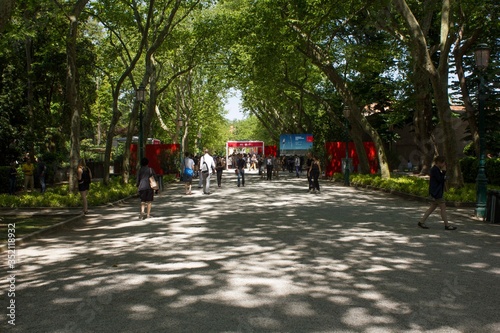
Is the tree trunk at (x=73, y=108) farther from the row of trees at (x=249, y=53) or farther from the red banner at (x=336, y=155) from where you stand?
the red banner at (x=336, y=155)

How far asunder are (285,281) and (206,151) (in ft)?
47.3

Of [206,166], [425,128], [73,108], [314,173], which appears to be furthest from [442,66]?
[425,128]

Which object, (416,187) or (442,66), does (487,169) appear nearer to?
(416,187)

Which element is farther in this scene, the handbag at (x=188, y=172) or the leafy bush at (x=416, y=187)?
the handbag at (x=188, y=172)

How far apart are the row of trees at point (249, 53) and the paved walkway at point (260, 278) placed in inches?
322

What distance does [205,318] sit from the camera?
4523mm

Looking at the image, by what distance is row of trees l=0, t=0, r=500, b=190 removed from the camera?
56.9 feet

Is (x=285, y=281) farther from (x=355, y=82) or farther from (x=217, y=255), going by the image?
(x=355, y=82)

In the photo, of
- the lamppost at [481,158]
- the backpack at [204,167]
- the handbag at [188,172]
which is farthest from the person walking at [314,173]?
the lamppost at [481,158]

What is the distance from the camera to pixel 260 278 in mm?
6016

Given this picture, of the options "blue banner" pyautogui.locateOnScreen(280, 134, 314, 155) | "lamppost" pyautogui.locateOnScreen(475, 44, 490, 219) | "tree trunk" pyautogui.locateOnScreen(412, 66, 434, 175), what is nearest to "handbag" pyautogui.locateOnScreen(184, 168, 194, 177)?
"lamppost" pyautogui.locateOnScreen(475, 44, 490, 219)

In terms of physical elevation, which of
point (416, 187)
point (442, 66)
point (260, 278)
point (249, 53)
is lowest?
point (260, 278)

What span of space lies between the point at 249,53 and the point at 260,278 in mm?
24689

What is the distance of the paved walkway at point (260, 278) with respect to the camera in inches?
177
